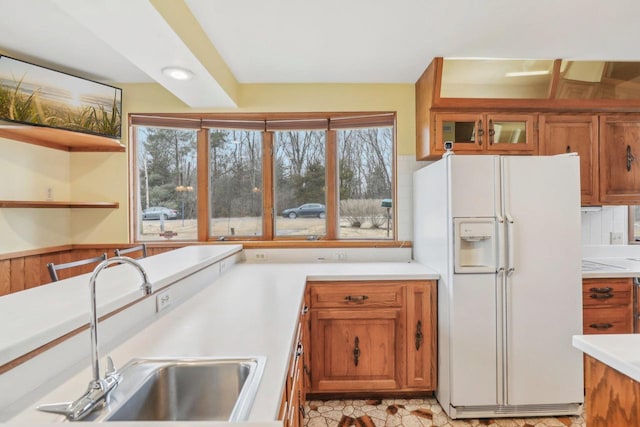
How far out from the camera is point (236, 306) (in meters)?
1.52

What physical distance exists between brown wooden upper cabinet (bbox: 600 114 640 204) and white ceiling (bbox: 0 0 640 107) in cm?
49

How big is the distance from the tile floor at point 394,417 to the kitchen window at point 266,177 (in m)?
1.32

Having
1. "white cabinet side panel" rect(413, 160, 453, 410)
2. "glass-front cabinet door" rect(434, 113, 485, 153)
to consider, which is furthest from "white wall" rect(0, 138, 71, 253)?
"glass-front cabinet door" rect(434, 113, 485, 153)

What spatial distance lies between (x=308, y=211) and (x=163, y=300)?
1.63 metres

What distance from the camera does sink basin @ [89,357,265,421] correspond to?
92cm

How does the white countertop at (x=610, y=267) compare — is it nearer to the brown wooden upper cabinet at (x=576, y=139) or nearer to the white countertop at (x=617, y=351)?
the brown wooden upper cabinet at (x=576, y=139)

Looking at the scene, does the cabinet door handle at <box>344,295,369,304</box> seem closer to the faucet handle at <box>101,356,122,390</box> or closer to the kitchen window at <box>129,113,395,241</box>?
the kitchen window at <box>129,113,395,241</box>

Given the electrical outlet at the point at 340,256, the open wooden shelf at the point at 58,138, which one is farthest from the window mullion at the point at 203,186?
the electrical outlet at the point at 340,256

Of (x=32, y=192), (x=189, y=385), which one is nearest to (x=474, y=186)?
(x=189, y=385)

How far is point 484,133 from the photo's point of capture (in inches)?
96.0

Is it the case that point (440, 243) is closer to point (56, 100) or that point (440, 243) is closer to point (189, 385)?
point (189, 385)

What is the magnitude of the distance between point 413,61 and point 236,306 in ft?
7.07

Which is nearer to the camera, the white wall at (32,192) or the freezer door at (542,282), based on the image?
the freezer door at (542,282)

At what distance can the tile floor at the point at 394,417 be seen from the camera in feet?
6.43
